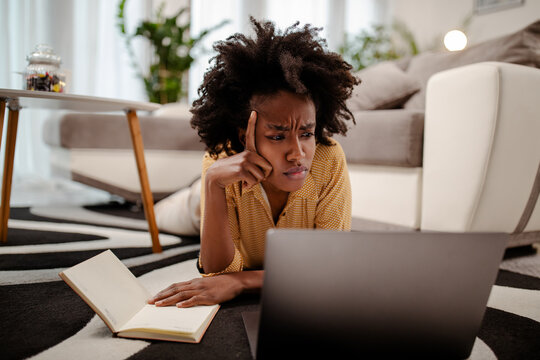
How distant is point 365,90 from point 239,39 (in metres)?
1.14

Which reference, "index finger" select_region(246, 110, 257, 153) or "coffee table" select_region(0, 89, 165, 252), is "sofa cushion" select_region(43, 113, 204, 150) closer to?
"coffee table" select_region(0, 89, 165, 252)

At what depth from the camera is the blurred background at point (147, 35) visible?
3146mm

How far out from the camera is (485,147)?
1198 mm

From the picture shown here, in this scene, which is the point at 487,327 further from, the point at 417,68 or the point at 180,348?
the point at 417,68

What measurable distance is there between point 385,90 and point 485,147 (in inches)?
31.2

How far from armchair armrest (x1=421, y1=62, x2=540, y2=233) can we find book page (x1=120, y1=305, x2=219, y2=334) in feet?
2.67

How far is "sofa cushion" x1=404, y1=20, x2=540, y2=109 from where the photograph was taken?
1557 millimetres

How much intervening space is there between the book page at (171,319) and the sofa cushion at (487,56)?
1.40m

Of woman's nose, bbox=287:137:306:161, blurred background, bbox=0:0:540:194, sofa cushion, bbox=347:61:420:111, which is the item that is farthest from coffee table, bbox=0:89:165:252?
blurred background, bbox=0:0:540:194

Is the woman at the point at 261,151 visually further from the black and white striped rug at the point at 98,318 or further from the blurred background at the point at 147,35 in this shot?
the blurred background at the point at 147,35

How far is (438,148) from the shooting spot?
4.40 feet

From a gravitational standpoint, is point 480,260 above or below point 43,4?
below

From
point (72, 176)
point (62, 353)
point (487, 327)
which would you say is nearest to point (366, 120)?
point (487, 327)

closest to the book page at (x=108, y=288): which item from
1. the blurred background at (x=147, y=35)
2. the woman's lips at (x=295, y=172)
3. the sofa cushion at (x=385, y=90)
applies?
the woman's lips at (x=295, y=172)
